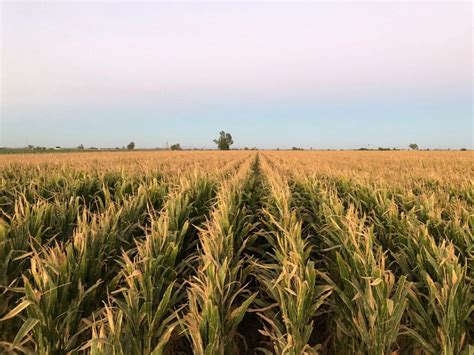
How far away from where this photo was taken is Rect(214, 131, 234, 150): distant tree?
390 ft

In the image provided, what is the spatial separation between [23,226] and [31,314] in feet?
4.94

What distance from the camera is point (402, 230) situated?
130 inches

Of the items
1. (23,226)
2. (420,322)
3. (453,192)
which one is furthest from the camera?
(453,192)

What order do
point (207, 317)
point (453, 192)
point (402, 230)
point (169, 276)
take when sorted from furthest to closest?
point (453, 192) < point (402, 230) < point (169, 276) < point (207, 317)

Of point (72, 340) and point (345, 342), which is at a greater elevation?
point (72, 340)

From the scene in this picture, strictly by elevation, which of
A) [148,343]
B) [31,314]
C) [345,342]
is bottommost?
[345,342]

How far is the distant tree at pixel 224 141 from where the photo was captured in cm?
11881

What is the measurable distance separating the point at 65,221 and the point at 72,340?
95.7 inches

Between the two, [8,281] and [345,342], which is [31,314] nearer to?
[8,281]

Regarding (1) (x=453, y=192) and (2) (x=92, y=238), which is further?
(1) (x=453, y=192)

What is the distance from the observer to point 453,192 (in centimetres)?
613

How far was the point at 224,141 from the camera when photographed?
4688 inches

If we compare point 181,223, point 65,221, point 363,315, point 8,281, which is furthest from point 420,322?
point 65,221

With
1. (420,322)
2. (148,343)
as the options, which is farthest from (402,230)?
(148,343)
